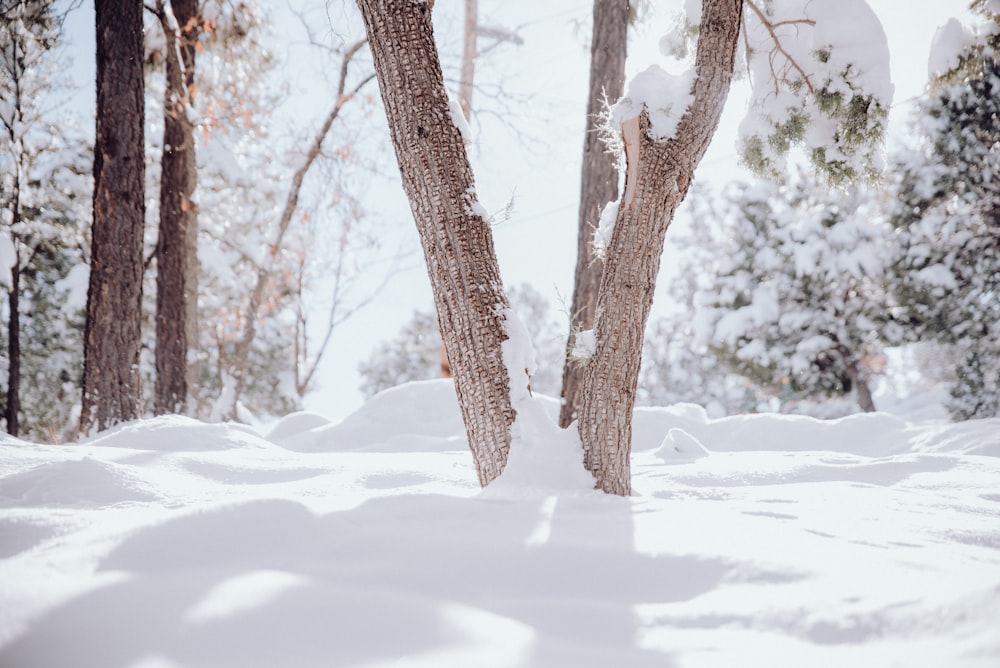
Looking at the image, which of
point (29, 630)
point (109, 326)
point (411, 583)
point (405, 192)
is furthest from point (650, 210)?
point (109, 326)

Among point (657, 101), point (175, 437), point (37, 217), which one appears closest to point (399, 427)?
point (175, 437)

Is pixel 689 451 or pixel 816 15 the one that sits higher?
pixel 816 15

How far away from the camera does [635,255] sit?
2289 millimetres

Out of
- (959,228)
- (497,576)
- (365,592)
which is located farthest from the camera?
(959,228)

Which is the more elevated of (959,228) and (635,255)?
(959,228)

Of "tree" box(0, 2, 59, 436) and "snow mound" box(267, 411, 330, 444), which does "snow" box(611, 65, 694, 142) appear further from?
"tree" box(0, 2, 59, 436)

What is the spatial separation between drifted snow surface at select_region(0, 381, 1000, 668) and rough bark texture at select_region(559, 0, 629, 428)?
2.01m

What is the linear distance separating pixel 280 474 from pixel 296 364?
11419 mm

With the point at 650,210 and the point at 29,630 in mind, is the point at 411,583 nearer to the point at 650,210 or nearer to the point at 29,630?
the point at 29,630

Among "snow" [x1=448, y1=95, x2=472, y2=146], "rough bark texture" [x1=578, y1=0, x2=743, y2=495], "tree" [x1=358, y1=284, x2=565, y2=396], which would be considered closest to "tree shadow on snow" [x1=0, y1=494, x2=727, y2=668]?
"rough bark texture" [x1=578, y1=0, x2=743, y2=495]

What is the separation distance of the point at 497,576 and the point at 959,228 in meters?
11.8

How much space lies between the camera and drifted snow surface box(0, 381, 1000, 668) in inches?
38.2

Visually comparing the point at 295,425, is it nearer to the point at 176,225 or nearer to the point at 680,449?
the point at 176,225

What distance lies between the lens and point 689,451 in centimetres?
410
